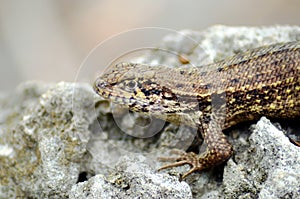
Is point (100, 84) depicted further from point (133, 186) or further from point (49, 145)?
point (133, 186)

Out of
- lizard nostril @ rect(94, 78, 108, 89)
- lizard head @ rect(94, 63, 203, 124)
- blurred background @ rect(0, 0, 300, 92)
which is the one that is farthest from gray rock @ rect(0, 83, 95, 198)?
blurred background @ rect(0, 0, 300, 92)

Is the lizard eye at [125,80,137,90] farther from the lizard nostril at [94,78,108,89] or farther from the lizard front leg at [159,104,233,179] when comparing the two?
the lizard front leg at [159,104,233,179]

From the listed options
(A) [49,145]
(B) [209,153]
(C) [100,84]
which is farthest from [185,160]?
(A) [49,145]

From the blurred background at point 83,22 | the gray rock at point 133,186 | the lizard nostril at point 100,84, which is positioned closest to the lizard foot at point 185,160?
the gray rock at point 133,186

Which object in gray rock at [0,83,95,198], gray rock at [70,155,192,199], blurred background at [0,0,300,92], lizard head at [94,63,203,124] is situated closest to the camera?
gray rock at [70,155,192,199]

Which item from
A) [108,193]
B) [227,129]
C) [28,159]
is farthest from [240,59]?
[28,159]

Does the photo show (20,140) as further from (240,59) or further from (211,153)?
(240,59)
